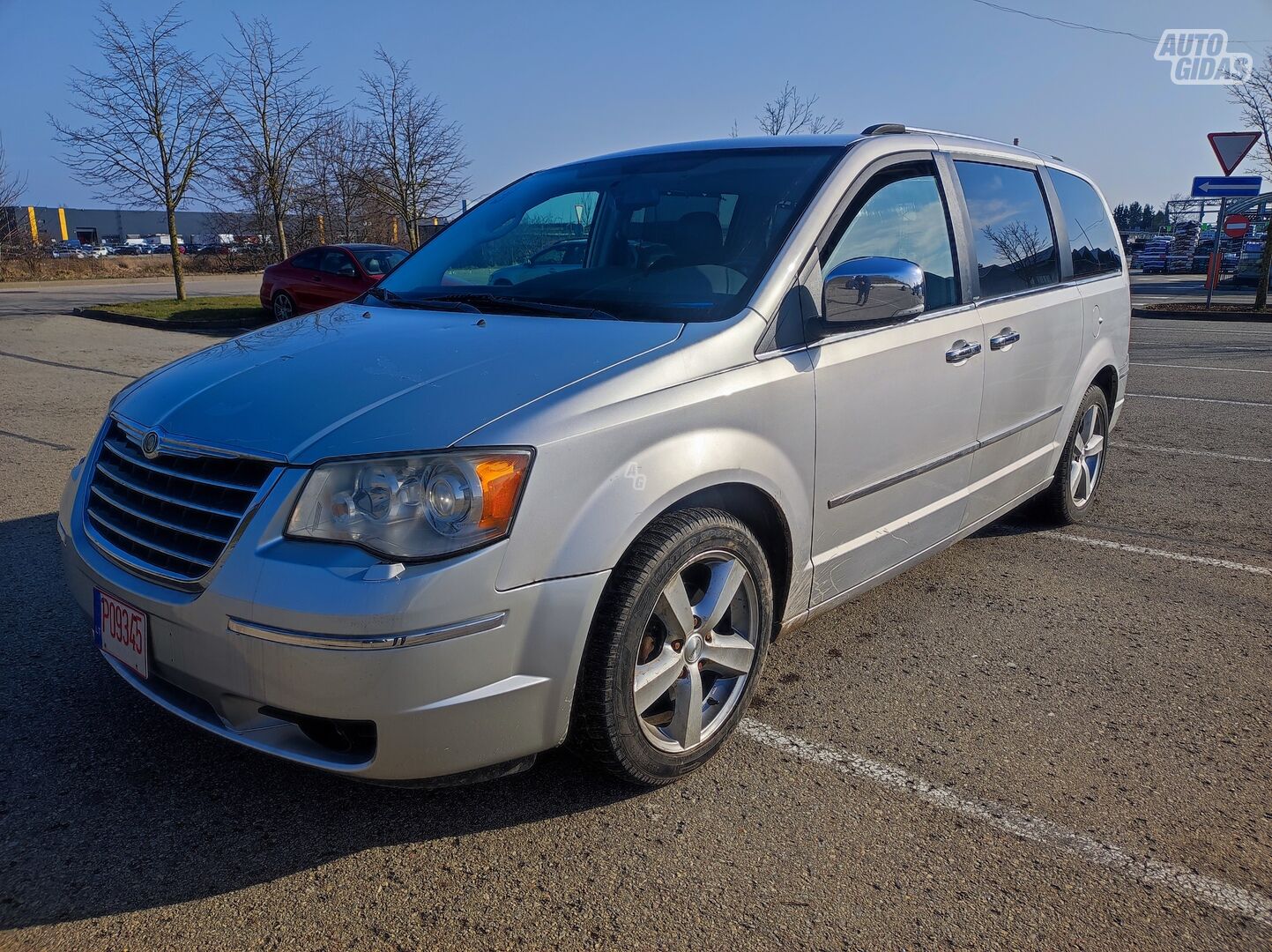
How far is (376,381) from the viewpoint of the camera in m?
2.49

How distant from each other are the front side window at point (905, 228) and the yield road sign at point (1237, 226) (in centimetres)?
2041

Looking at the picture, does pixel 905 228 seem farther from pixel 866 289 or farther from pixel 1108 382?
pixel 1108 382

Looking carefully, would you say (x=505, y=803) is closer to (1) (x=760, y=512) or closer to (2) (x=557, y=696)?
(2) (x=557, y=696)

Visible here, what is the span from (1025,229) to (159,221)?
103013mm

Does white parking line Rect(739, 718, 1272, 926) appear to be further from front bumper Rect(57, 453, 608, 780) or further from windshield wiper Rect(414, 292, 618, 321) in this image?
windshield wiper Rect(414, 292, 618, 321)

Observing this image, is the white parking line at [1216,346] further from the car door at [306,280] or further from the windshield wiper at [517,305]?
the windshield wiper at [517,305]

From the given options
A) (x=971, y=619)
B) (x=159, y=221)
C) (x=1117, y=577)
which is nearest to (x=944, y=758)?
(x=971, y=619)

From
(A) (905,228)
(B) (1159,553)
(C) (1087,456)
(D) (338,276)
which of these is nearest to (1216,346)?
(C) (1087,456)

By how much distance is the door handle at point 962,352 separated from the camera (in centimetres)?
343

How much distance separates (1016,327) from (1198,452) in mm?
3969

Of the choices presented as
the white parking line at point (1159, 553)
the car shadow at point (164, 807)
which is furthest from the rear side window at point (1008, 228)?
the car shadow at point (164, 807)

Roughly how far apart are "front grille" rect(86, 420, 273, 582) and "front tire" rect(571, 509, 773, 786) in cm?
90

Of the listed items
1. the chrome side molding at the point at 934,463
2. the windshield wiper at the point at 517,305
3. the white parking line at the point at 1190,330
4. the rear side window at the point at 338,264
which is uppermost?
the rear side window at the point at 338,264

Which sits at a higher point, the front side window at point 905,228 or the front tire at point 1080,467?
the front side window at point 905,228
